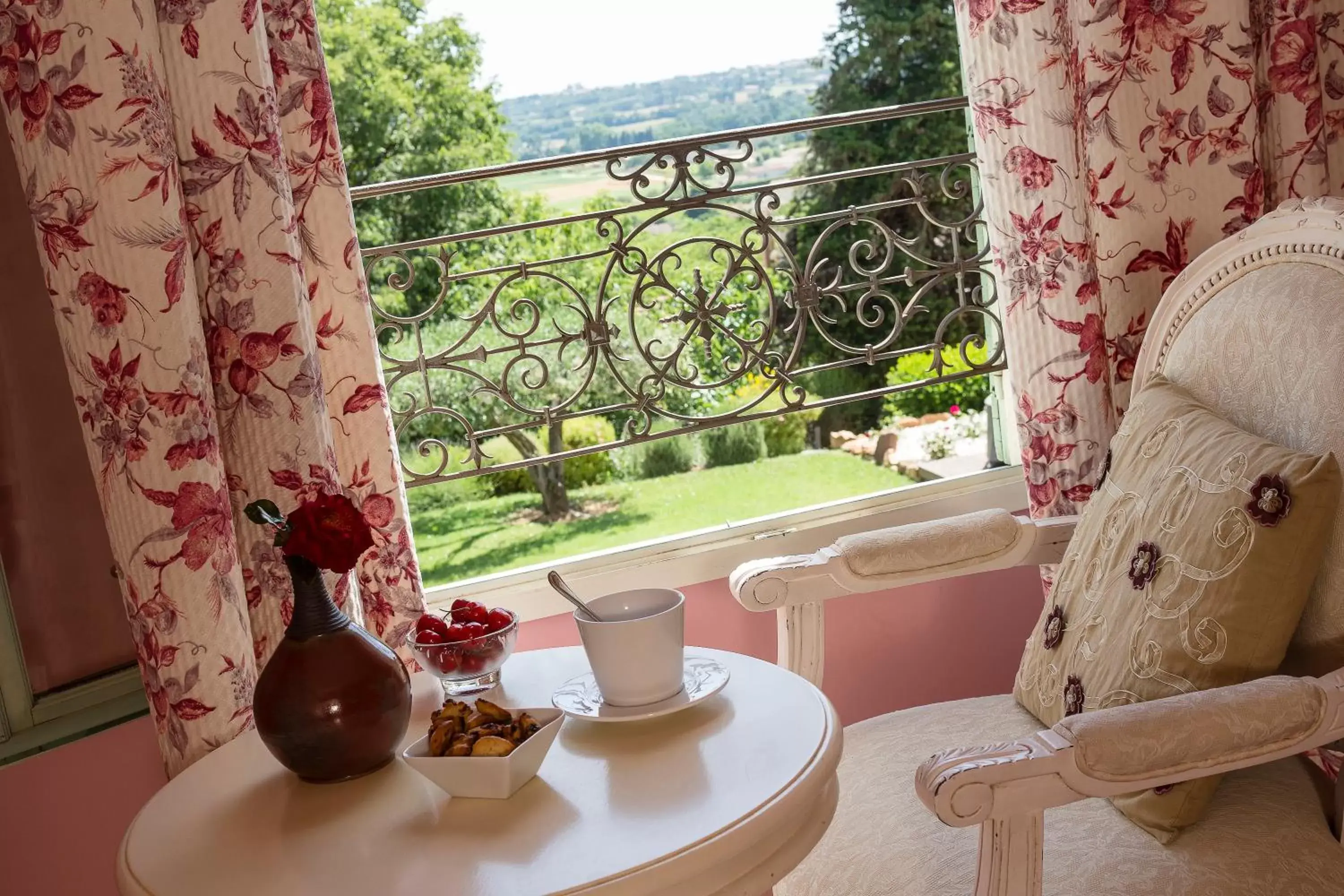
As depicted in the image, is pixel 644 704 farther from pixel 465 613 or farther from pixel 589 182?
pixel 589 182

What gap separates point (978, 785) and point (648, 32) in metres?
4.01

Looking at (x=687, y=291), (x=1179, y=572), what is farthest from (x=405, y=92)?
(x=1179, y=572)

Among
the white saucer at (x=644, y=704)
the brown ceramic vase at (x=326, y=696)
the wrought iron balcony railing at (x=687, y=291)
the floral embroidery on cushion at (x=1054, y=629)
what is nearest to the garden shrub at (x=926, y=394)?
the wrought iron balcony railing at (x=687, y=291)

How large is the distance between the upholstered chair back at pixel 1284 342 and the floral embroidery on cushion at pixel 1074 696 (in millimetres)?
221

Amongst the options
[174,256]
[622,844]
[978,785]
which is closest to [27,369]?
[174,256]

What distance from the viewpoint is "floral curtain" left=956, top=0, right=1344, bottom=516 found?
69.3 inches

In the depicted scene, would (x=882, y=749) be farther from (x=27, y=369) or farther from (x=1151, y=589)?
(x=27, y=369)

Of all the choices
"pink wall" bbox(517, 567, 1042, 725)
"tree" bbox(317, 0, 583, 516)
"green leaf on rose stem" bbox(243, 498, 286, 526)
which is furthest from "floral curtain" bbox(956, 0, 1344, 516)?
"tree" bbox(317, 0, 583, 516)

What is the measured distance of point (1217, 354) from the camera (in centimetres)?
147

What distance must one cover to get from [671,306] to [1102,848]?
120 inches

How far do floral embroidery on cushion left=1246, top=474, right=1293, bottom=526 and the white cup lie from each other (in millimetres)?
606

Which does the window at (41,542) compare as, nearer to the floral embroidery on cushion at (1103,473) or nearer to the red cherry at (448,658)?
the red cherry at (448,658)

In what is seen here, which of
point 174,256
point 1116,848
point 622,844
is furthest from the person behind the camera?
point 174,256

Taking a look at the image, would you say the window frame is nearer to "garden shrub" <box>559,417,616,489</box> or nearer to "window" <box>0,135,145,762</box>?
"window" <box>0,135,145,762</box>
